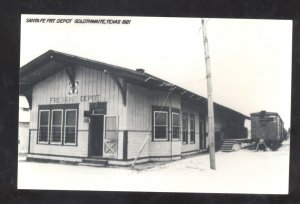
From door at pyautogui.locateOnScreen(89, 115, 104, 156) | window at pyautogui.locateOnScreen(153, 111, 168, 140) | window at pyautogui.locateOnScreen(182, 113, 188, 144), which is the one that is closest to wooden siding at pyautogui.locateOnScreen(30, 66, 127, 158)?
door at pyautogui.locateOnScreen(89, 115, 104, 156)

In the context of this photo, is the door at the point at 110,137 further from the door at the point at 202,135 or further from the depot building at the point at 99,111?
the door at the point at 202,135

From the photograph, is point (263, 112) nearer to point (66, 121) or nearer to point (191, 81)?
point (191, 81)

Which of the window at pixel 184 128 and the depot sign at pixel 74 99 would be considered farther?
the window at pixel 184 128

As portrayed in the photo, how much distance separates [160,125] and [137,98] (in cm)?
135

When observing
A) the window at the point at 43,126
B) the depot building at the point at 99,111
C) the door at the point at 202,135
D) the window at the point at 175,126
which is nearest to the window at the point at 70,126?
the depot building at the point at 99,111

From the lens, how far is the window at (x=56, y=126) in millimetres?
13500

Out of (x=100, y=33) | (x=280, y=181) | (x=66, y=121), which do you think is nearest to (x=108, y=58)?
(x=100, y=33)

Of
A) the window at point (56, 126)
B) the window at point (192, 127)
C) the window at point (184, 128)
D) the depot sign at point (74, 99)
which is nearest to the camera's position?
the depot sign at point (74, 99)

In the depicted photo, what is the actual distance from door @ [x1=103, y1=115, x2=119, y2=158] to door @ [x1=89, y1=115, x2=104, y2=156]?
805 millimetres

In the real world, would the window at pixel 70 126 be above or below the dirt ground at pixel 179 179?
above

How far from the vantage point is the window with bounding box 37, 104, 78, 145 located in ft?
43.8

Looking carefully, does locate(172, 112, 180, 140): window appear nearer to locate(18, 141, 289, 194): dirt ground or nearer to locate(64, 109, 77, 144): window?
locate(18, 141, 289, 194): dirt ground

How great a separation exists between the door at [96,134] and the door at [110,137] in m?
0.81

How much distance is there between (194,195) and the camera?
10.4 metres
